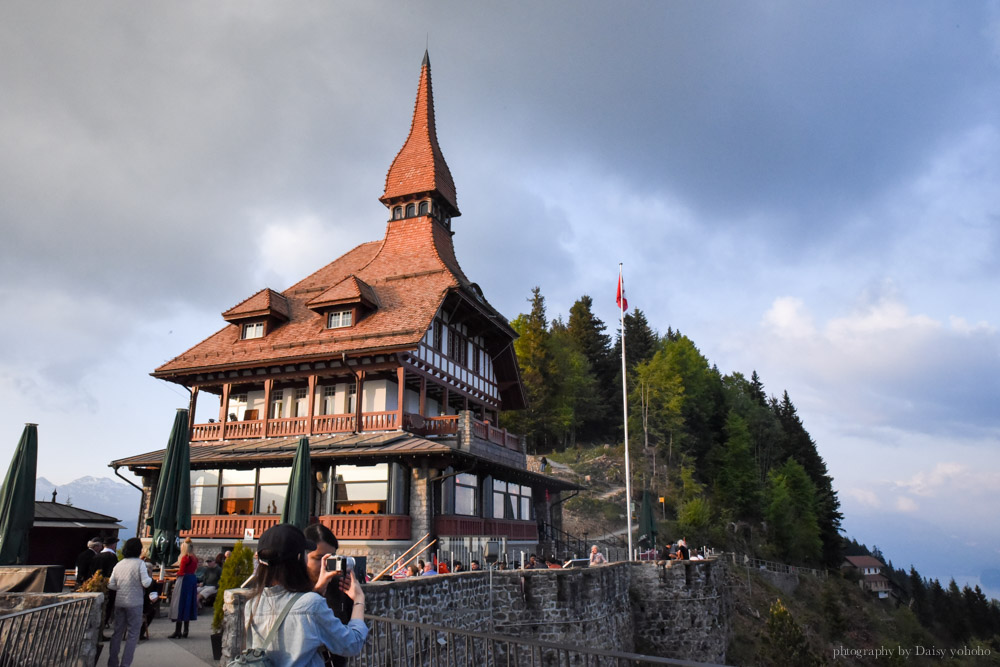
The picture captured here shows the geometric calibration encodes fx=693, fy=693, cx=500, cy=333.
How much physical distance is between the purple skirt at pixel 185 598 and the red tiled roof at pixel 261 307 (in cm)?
1778

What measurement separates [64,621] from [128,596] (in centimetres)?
75

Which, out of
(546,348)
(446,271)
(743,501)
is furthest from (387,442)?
(743,501)

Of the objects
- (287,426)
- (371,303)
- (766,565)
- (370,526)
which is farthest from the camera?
(766,565)

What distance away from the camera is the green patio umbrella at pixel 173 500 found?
14.5m

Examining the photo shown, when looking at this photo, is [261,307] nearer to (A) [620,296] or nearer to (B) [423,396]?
(B) [423,396]

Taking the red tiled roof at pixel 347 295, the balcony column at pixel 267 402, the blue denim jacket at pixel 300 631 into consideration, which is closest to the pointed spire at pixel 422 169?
the red tiled roof at pixel 347 295

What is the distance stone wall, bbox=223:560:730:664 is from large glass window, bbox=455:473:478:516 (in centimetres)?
596

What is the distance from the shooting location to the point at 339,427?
84.0 feet

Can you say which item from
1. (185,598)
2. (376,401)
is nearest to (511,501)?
(376,401)

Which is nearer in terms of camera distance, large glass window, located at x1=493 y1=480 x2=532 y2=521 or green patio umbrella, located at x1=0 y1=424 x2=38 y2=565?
green patio umbrella, located at x1=0 y1=424 x2=38 y2=565

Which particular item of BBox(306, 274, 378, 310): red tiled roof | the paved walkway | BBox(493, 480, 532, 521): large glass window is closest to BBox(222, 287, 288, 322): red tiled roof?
BBox(306, 274, 378, 310): red tiled roof

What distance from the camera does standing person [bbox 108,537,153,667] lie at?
8.58 m

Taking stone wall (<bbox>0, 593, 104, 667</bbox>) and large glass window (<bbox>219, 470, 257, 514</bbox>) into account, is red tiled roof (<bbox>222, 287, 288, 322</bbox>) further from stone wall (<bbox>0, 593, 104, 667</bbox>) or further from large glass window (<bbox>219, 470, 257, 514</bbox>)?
stone wall (<bbox>0, 593, 104, 667</bbox>)

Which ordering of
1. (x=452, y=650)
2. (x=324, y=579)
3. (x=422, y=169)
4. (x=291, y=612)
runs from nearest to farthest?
(x=291, y=612) → (x=324, y=579) → (x=452, y=650) → (x=422, y=169)
